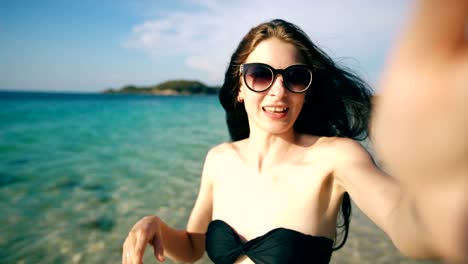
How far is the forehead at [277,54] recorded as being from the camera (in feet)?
7.47

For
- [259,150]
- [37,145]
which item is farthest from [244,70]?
[37,145]

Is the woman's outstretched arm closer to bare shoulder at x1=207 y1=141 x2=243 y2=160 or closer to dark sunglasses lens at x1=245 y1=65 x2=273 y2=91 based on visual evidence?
dark sunglasses lens at x1=245 y1=65 x2=273 y2=91

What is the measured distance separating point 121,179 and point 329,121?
5.41 metres

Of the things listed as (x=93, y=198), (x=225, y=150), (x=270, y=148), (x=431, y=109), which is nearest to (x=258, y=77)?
(x=270, y=148)

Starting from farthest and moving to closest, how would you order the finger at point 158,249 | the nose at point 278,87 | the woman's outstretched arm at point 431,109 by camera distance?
the nose at point 278,87 < the finger at point 158,249 < the woman's outstretched arm at point 431,109

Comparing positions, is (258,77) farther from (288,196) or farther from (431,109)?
(431,109)

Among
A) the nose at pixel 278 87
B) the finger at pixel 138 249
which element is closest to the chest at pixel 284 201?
the nose at pixel 278 87

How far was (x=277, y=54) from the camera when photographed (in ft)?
7.52

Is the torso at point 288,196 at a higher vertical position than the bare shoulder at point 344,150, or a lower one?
lower

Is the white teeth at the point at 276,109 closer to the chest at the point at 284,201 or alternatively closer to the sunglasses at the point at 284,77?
the sunglasses at the point at 284,77

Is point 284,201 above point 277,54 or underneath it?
underneath

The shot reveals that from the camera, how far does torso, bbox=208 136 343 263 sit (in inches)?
84.4

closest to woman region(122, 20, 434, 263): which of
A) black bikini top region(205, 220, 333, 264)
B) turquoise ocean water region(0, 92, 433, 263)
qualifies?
black bikini top region(205, 220, 333, 264)

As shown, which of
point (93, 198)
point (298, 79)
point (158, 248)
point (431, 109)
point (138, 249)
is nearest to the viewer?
point (431, 109)
